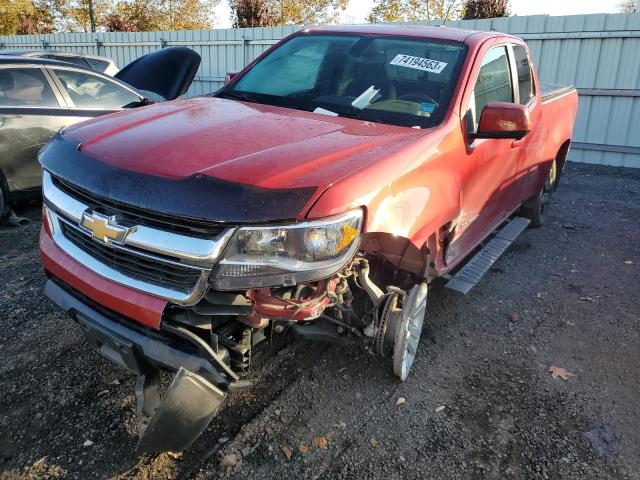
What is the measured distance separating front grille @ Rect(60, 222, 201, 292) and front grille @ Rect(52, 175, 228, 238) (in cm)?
14

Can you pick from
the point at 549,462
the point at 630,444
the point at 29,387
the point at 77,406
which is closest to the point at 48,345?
the point at 29,387

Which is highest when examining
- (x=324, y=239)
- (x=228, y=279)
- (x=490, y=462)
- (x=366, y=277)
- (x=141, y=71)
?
(x=141, y=71)

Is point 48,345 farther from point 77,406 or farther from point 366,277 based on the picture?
point 366,277

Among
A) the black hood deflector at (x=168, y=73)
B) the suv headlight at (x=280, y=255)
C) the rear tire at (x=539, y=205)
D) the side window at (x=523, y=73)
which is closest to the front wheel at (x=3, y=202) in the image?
the black hood deflector at (x=168, y=73)

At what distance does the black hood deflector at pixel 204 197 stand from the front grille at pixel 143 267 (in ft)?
0.73

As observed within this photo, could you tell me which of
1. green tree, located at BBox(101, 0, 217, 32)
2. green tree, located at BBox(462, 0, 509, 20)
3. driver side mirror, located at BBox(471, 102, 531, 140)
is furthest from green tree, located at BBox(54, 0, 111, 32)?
driver side mirror, located at BBox(471, 102, 531, 140)

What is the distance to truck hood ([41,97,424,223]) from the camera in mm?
1962

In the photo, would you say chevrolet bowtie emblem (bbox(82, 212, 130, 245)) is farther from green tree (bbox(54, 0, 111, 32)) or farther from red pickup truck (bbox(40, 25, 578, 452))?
green tree (bbox(54, 0, 111, 32))

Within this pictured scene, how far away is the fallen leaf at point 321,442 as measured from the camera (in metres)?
2.50

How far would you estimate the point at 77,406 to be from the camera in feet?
8.82

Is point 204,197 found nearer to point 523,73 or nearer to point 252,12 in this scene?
point 523,73

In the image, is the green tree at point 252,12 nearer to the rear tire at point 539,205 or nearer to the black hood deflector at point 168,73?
the black hood deflector at point 168,73

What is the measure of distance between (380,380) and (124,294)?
5.13ft

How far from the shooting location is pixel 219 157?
2211 mm
